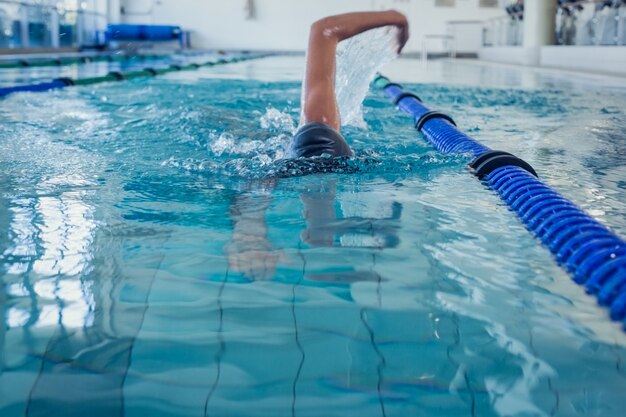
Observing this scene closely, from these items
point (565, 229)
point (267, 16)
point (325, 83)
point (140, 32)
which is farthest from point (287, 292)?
point (267, 16)

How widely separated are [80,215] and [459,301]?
124 cm

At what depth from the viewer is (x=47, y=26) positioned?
15.5m

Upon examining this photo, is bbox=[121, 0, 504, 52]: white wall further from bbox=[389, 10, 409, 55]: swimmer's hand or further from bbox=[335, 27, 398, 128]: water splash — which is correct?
bbox=[389, 10, 409, 55]: swimmer's hand

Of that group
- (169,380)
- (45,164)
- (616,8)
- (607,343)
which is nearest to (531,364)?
(607,343)

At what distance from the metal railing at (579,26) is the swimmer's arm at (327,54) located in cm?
888

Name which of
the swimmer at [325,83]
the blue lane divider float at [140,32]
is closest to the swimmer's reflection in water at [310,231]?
the swimmer at [325,83]

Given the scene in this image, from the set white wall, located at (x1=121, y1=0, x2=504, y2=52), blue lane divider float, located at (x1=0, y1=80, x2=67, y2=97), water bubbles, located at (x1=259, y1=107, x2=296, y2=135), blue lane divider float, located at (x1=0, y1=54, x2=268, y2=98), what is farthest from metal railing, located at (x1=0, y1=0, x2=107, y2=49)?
water bubbles, located at (x1=259, y1=107, x2=296, y2=135)

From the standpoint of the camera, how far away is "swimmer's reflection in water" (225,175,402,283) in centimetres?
164

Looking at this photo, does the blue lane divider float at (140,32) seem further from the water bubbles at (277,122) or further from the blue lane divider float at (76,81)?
the water bubbles at (277,122)

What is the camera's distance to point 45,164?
2883mm

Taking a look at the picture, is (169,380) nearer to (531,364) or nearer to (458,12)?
(531,364)

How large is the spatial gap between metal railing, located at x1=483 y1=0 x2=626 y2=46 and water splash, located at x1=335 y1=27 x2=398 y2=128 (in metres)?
8.08

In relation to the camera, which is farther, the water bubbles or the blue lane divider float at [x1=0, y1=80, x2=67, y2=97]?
the blue lane divider float at [x1=0, y1=80, x2=67, y2=97]

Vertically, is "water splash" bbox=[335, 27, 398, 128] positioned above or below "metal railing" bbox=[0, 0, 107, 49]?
below
